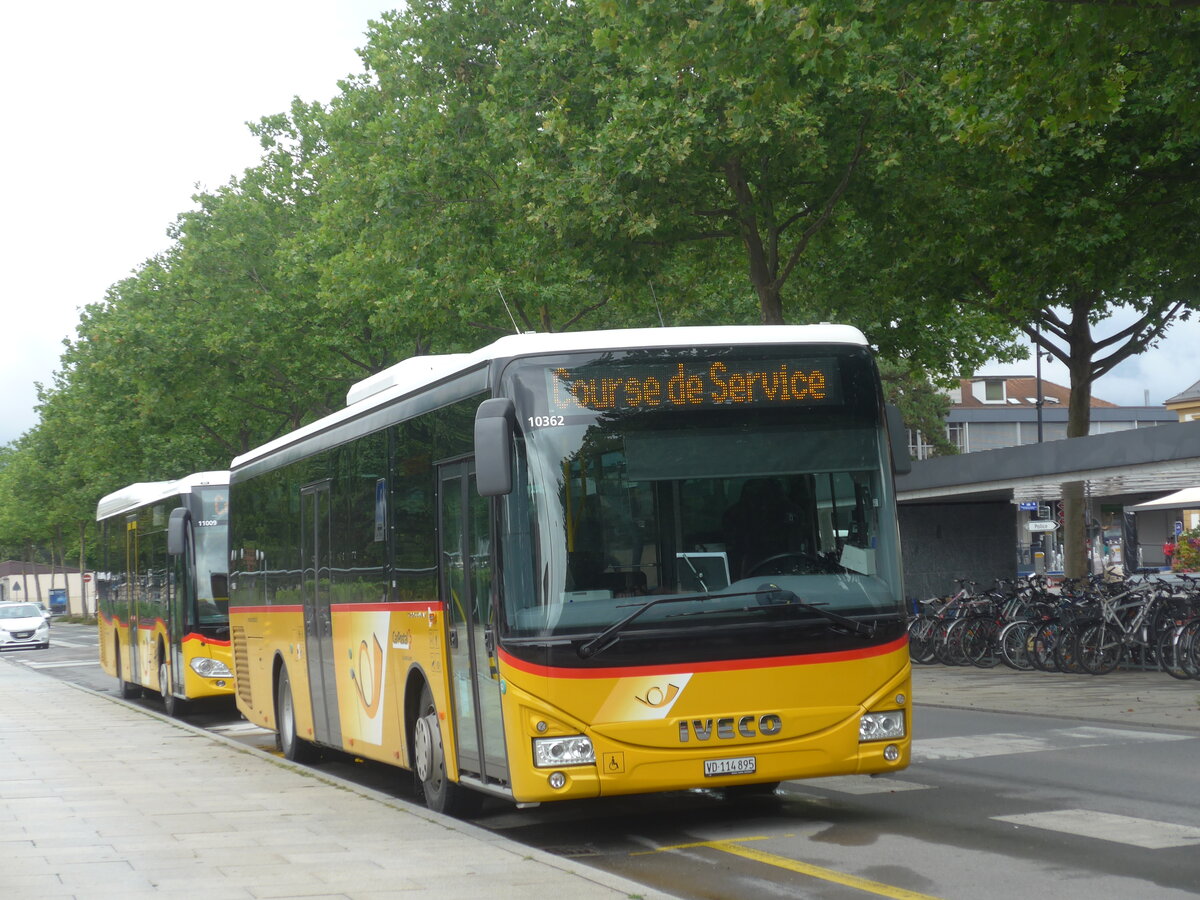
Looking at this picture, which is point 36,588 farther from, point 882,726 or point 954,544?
point 882,726

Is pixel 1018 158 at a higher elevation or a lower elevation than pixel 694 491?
higher

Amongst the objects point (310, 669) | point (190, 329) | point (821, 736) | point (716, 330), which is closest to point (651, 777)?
point (821, 736)

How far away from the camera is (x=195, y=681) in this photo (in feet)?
69.6

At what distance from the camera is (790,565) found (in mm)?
9117

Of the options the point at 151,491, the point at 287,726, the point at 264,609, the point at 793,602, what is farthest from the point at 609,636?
the point at 151,491

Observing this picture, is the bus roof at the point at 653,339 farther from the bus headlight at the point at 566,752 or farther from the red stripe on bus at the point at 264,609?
the red stripe on bus at the point at 264,609

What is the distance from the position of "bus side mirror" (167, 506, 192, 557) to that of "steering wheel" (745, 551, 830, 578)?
13.7 metres

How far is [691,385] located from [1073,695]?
1089 centimetres

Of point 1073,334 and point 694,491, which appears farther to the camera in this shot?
point 1073,334

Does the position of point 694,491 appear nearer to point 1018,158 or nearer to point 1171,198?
point 1018,158

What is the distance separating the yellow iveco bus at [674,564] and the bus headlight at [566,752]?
11 mm

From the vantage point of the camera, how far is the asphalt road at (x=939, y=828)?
25.7 feet

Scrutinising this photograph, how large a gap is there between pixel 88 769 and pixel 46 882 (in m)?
6.21

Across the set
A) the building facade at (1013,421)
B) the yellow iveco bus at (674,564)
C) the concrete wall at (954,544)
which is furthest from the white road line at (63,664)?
the building facade at (1013,421)
